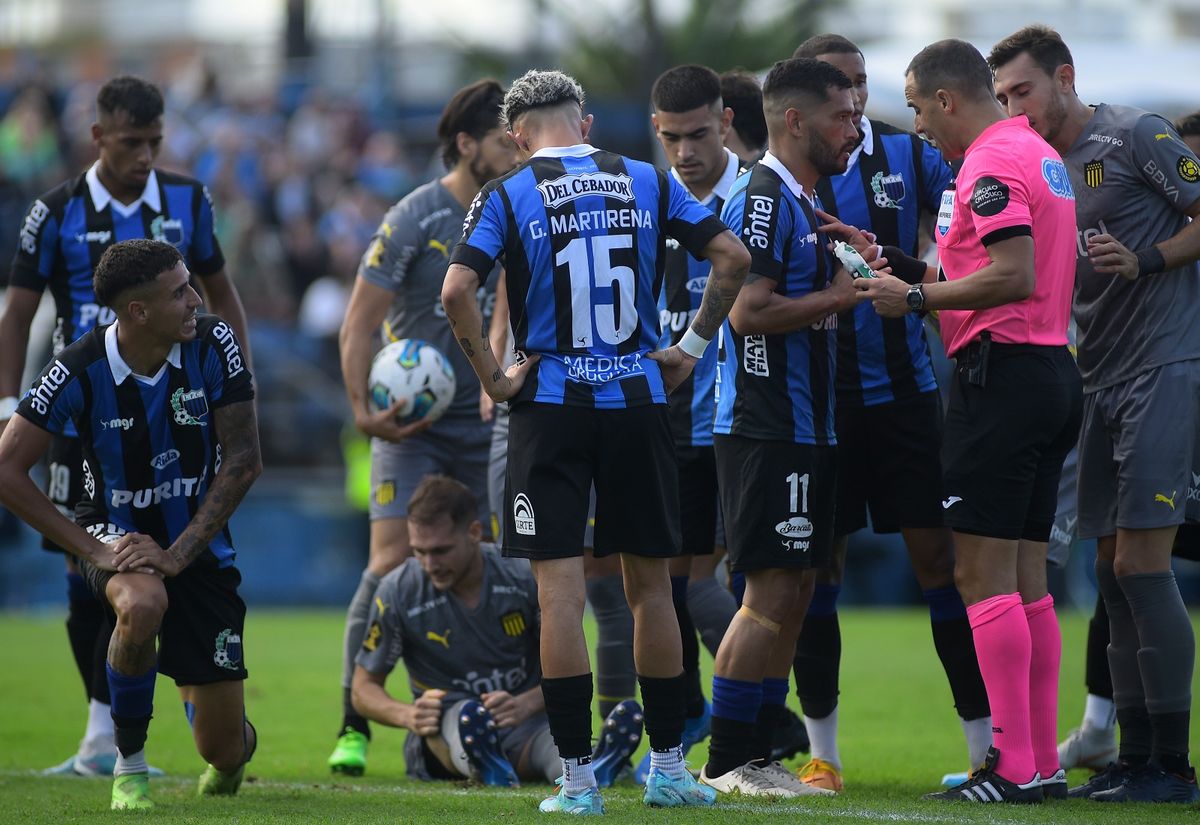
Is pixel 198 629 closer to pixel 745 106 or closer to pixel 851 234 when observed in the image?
pixel 851 234

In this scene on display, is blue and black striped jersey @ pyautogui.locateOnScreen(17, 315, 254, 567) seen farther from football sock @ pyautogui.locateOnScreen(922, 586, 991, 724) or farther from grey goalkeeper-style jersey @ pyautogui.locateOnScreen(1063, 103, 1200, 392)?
grey goalkeeper-style jersey @ pyautogui.locateOnScreen(1063, 103, 1200, 392)

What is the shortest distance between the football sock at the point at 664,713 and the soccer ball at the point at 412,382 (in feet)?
8.17

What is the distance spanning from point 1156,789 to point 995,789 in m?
0.69

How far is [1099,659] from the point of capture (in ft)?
23.8

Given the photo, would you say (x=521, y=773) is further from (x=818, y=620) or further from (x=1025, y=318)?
(x=1025, y=318)

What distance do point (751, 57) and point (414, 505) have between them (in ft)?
68.6

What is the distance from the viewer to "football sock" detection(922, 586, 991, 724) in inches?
248

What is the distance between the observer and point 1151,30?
139 feet

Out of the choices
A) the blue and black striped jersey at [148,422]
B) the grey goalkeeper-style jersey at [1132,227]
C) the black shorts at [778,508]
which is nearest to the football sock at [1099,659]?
the grey goalkeeper-style jersey at [1132,227]

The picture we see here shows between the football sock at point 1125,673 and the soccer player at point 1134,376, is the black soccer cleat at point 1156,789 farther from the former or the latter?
the football sock at point 1125,673

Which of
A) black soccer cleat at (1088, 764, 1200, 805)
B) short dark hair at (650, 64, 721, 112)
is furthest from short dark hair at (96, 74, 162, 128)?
black soccer cleat at (1088, 764, 1200, 805)

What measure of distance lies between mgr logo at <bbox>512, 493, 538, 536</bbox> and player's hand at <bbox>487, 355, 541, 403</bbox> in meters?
0.36

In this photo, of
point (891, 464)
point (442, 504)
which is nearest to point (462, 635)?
point (442, 504)

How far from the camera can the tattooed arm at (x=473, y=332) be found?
17.6ft
